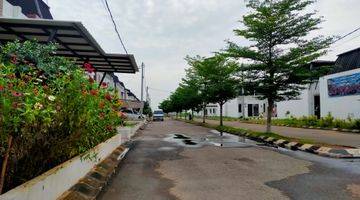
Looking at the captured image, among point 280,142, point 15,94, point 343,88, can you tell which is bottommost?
point 280,142

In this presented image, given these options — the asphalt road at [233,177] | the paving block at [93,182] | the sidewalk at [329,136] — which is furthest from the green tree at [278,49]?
the paving block at [93,182]

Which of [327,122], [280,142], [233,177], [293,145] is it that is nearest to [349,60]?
[327,122]

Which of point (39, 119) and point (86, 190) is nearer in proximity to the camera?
point (39, 119)

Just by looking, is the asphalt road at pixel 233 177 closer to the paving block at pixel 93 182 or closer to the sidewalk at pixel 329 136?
the paving block at pixel 93 182

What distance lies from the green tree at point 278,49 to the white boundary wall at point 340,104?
14793 millimetres

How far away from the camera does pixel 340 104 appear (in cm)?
3547

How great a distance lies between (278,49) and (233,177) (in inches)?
526

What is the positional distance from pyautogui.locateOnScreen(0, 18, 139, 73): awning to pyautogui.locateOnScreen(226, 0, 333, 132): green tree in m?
6.44

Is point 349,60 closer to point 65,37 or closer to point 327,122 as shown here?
point 327,122

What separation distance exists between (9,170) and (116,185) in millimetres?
2844

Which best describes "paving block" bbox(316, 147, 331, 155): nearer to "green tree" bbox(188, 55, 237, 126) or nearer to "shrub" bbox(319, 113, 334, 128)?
"shrub" bbox(319, 113, 334, 128)

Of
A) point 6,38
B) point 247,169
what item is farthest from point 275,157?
point 6,38

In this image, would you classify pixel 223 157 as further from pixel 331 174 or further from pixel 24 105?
pixel 24 105

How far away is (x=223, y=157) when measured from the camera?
39.5 feet
